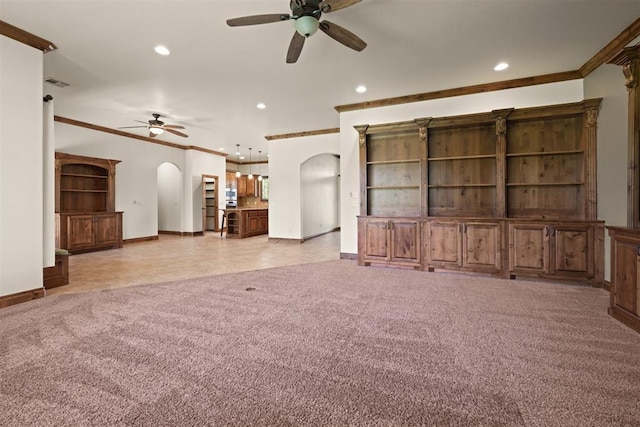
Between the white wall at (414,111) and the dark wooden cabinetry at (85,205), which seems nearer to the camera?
the white wall at (414,111)

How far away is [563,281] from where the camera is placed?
4.00 metres

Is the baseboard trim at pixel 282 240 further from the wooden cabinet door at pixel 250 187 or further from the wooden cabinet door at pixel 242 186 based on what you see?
the wooden cabinet door at pixel 250 187

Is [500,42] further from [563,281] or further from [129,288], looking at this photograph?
[129,288]

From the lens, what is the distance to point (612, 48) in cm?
343

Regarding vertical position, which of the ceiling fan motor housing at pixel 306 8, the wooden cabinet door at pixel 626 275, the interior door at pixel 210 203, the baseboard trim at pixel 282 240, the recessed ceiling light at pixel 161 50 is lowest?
the baseboard trim at pixel 282 240

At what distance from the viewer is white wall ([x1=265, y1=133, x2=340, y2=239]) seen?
7.84 metres

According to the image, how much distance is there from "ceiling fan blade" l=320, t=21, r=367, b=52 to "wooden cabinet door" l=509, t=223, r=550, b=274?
334 cm

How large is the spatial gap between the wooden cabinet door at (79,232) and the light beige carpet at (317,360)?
369 centimetres

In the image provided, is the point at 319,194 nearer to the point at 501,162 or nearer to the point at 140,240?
the point at 140,240

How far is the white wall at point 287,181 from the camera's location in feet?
25.7

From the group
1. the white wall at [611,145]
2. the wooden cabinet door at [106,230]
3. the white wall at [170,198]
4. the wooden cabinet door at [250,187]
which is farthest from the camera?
the wooden cabinet door at [250,187]

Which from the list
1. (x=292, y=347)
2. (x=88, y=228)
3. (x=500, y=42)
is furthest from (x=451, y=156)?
(x=88, y=228)

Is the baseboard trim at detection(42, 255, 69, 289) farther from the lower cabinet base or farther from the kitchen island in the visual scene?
the kitchen island

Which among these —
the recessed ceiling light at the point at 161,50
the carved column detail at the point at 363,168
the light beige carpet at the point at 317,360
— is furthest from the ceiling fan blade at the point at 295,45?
the light beige carpet at the point at 317,360
